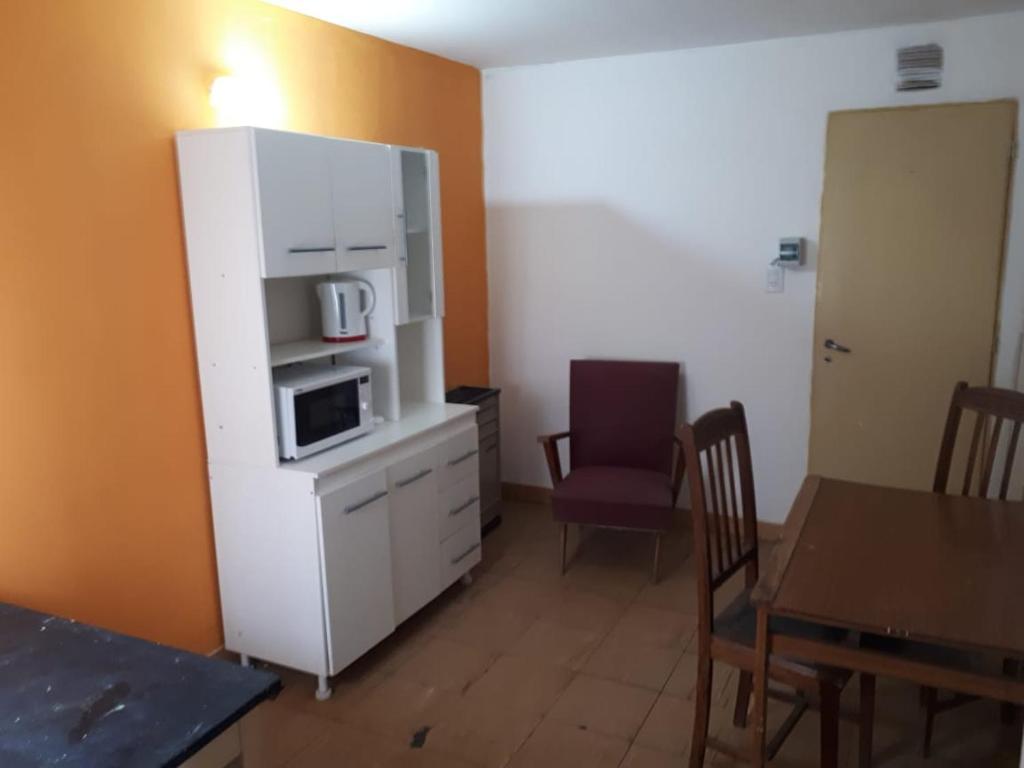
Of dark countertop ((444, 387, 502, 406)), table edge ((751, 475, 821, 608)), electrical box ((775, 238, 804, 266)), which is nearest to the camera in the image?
table edge ((751, 475, 821, 608))

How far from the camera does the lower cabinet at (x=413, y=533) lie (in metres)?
3.04

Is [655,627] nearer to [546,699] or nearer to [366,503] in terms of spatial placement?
[546,699]

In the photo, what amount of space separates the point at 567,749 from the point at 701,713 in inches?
18.9

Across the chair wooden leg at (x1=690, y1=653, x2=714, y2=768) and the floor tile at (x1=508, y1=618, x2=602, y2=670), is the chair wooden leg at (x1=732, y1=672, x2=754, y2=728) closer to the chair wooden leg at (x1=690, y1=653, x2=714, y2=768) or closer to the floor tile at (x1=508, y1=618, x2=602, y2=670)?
the chair wooden leg at (x1=690, y1=653, x2=714, y2=768)

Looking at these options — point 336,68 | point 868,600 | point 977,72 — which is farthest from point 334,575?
point 977,72

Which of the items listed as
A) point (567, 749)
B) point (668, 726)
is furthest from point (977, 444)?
point (567, 749)

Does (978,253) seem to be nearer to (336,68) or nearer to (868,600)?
(868,600)

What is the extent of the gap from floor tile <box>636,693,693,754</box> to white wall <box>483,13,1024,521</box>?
166cm

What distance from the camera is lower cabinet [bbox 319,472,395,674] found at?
8.85 ft

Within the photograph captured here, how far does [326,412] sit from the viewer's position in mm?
2883

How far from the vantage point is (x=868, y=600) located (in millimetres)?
1803

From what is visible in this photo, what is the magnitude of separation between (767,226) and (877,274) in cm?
55

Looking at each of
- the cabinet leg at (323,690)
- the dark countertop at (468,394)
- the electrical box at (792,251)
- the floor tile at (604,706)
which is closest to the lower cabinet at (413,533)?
the cabinet leg at (323,690)

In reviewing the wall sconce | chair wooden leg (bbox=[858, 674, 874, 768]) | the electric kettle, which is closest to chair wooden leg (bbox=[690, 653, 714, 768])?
chair wooden leg (bbox=[858, 674, 874, 768])
